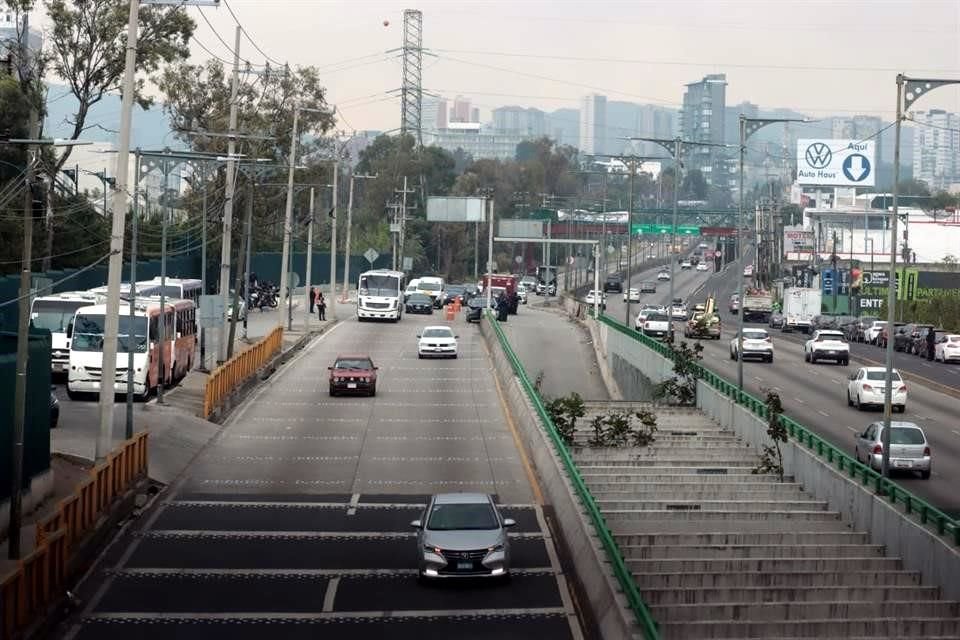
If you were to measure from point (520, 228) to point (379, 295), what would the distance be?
41.4 meters

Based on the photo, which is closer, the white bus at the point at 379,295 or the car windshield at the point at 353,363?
the car windshield at the point at 353,363

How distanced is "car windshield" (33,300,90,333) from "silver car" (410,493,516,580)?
2522cm

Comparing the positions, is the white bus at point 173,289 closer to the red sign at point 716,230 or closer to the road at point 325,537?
the road at point 325,537

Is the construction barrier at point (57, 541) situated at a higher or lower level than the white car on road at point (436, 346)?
lower

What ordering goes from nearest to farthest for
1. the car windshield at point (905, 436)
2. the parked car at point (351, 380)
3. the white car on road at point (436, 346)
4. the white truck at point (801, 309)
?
the car windshield at point (905, 436), the parked car at point (351, 380), the white car on road at point (436, 346), the white truck at point (801, 309)

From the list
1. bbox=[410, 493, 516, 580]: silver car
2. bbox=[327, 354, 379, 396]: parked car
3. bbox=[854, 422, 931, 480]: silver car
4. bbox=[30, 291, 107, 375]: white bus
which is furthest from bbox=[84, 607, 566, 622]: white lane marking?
bbox=[327, 354, 379, 396]: parked car

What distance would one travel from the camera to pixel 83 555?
2561cm

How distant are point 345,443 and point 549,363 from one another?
94.2 ft

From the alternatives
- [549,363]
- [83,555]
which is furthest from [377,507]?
[549,363]

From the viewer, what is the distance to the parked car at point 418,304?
9650 cm

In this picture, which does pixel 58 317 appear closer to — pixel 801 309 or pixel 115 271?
pixel 115 271

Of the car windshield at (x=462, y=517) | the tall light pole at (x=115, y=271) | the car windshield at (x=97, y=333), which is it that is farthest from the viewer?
the car windshield at (x=97, y=333)

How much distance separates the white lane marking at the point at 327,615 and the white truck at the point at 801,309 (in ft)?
273

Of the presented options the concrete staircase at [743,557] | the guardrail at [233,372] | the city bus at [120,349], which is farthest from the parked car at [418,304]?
the concrete staircase at [743,557]
